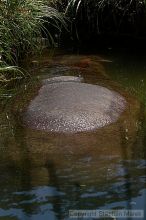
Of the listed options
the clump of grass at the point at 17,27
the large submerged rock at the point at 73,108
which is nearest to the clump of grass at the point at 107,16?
the clump of grass at the point at 17,27

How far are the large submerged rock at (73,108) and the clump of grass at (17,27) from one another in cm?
119

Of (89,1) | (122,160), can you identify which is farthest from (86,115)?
(89,1)

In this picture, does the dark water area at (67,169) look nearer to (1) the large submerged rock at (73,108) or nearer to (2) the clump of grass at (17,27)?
(1) the large submerged rock at (73,108)

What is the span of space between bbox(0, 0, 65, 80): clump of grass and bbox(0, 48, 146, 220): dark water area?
1169 millimetres

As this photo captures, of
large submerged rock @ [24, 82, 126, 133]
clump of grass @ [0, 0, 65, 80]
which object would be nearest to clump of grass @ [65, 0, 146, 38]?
clump of grass @ [0, 0, 65, 80]

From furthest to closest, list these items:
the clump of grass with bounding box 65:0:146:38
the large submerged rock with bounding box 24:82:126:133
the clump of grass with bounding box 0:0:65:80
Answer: the clump of grass with bounding box 65:0:146:38, the clump of grass with bounding box 0:0:65:80, the large submerged rock with bounding box 24:82:126:133

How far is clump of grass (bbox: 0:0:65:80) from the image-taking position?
21.2 ft

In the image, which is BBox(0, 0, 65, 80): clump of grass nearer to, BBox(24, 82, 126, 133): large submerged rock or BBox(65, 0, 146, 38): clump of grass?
BBox(65, 0, 146, 38): clump of grass

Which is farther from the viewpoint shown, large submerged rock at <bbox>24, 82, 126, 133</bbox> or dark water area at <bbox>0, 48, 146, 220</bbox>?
large submerged rock at <bbox>24, 82, 126, 133</bbox>

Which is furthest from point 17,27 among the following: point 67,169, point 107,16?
point 67,169

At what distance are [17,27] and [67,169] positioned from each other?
3.16 meters

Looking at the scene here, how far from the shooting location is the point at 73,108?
193 inches

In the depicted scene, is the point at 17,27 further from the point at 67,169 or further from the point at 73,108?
the point at 67,169

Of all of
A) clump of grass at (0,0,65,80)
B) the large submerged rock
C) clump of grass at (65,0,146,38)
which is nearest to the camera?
the large submerged rock
